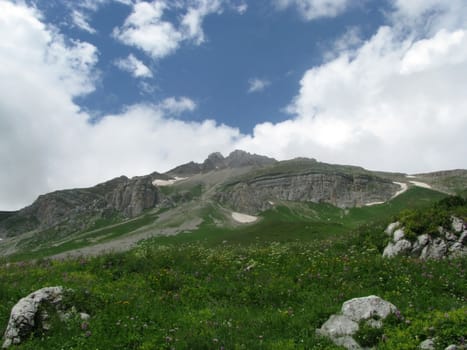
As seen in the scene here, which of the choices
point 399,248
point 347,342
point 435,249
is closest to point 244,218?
point 399,248

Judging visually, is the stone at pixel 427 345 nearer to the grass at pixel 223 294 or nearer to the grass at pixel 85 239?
the grass at pixel 223 294

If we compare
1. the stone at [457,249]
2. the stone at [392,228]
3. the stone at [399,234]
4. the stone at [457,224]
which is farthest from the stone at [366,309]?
the stone at [392,228]

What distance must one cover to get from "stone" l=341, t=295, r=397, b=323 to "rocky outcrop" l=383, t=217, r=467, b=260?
1184 centimetres

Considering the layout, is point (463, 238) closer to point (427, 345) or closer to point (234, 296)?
point (234, 296)

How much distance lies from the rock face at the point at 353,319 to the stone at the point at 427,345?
149 centimetres

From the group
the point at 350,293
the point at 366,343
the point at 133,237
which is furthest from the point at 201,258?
the point at 133,237

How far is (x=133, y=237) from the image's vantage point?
505ft

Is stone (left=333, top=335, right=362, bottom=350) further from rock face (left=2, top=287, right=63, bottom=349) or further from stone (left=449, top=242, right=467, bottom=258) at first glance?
stone (left=449, top=242, right=467, bottom=258)

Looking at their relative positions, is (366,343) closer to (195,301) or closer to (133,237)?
(195,301)

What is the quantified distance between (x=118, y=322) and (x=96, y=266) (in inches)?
339

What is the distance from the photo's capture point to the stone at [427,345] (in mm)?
8335

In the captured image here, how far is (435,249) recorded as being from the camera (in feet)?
72.6

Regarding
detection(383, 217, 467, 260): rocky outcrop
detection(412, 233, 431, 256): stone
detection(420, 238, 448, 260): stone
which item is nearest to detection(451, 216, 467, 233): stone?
detection(383, 217, 467, 260): rocky outcrop

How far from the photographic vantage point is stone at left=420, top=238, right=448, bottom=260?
21775 mm
